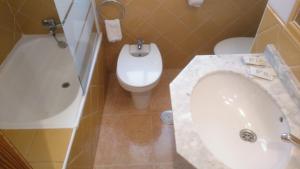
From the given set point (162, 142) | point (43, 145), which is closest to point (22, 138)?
point (43, 145)

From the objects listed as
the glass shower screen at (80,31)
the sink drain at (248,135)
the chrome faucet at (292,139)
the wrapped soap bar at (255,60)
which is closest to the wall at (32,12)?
the glass shower screen at (80,31)

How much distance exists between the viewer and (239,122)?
3.34 ft

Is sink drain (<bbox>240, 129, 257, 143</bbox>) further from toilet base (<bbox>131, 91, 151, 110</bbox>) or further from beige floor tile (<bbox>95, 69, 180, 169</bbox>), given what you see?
toilet base (<bbox>131, 91, 151, 110</bbox>)

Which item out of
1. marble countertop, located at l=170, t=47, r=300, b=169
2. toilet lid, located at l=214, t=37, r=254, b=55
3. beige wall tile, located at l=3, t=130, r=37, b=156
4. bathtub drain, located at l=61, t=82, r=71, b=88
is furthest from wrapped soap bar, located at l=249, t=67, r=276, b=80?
bathtub drain, located at l=61, t=82, r=71, b=88

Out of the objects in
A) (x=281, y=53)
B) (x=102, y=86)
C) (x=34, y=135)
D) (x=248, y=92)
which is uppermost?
(x=281, y=53)

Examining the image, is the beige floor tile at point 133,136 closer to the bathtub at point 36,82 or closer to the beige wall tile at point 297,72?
the bathtub at point 36,82

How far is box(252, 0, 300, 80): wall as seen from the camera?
93 centimetres

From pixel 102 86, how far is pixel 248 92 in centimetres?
133

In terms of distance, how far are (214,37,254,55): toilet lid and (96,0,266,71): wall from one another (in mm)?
237

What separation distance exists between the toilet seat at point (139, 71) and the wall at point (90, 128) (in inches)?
8.9

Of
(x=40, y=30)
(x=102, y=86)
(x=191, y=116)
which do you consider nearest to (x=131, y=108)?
(x=102, y=86)

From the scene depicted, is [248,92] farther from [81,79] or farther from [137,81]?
[81,79]

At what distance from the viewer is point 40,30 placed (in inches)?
77.2

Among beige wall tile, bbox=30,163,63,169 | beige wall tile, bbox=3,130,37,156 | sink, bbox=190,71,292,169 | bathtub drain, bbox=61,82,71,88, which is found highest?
sink, bbox=190,71,292,169
